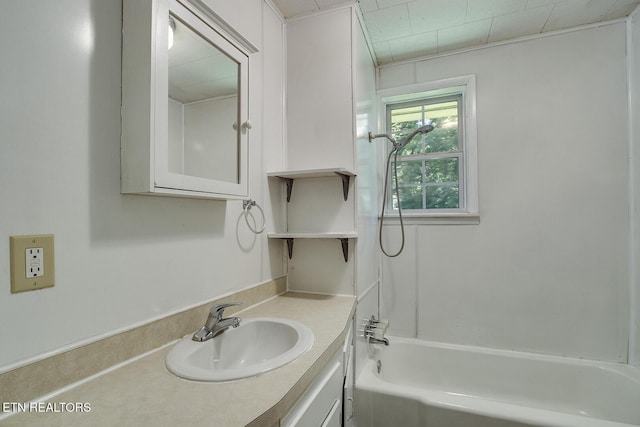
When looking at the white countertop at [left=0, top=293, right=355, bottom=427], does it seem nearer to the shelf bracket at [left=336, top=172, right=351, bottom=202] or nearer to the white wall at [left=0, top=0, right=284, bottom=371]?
the white wall at [left=0, top=0, right=284, bottom=371]

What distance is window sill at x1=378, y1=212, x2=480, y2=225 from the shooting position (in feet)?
6.78

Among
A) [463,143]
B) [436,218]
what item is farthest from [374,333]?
[463,143]

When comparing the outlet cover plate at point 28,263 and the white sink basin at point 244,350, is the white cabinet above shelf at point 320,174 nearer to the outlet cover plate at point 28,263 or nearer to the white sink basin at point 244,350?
the white sink basin at point 244,350

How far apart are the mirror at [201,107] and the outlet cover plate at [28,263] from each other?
36cm

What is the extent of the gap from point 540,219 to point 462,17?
53.4 inches

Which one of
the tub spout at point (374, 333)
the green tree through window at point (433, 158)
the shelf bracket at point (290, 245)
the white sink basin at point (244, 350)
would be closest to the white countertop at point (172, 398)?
the white sink basin at point (244, 350)

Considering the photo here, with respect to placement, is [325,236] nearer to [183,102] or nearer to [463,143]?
[183,102]

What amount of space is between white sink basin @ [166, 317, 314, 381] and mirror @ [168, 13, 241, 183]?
57 cm

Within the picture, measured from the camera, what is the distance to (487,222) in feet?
6.70

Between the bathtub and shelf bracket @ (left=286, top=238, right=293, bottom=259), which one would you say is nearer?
the bathtub

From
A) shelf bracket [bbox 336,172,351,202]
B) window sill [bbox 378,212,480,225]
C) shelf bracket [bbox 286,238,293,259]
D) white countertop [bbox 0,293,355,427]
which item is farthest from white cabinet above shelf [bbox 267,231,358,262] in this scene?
window sill [bbox 378,212,480,225]

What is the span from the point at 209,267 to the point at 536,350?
212 cm

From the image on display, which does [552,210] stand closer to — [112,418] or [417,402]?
[417,402]

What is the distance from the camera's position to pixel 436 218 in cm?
214
